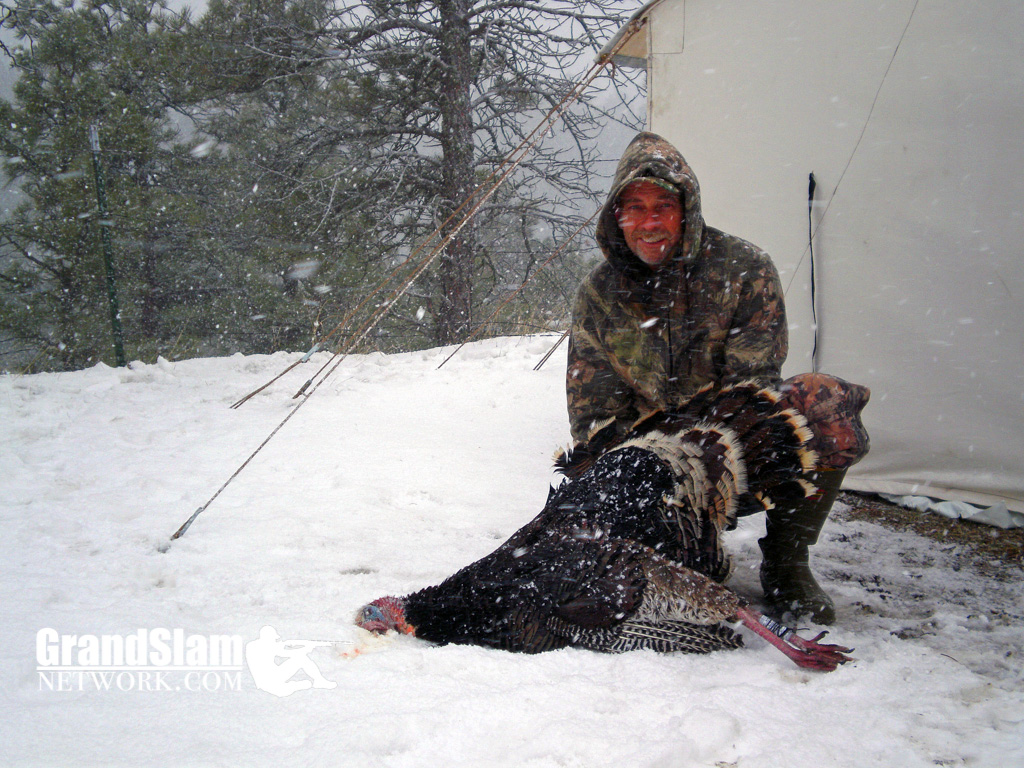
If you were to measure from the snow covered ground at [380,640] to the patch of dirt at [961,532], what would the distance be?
11 cm

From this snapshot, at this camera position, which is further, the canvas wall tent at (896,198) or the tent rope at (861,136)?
the tent rope at (861,136)

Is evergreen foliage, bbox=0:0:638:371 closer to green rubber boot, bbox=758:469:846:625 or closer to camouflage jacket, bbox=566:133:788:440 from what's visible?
camouflage jacket, bbox=566:133:788:440

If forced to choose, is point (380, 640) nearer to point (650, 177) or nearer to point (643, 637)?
point (643, 637)

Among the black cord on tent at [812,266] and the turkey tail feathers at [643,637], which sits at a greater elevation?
the black cord on tent at [812,266]

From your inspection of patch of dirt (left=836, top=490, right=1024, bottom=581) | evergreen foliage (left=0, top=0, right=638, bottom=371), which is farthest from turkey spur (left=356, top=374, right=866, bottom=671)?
evergreen foliage (left=0, top=0, right=638, bottom=371)

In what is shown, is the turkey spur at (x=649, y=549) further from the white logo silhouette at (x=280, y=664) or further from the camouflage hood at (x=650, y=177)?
the camouflage hood at (x=650, y=177)

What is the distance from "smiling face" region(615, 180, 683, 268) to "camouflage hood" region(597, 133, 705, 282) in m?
0.02

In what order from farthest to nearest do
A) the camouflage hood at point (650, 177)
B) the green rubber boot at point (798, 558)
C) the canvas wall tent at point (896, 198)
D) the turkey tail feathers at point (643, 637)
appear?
the canvas wall tent at point (896, 198) < the camouflage hood at point (650, 177) < the green rubber boot at point (798, 558) < the turkey tail feathers at point (643, 637)

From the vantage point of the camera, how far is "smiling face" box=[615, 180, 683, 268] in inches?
73.0

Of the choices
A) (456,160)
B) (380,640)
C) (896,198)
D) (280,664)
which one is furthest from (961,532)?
(456,160)

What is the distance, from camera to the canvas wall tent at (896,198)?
222cm

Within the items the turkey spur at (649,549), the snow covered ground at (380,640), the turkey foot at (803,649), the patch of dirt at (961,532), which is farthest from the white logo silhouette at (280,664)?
the patch of dirt at (961,532)

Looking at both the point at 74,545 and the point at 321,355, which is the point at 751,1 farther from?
the point at 321,355

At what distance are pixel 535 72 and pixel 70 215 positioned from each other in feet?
29.1
